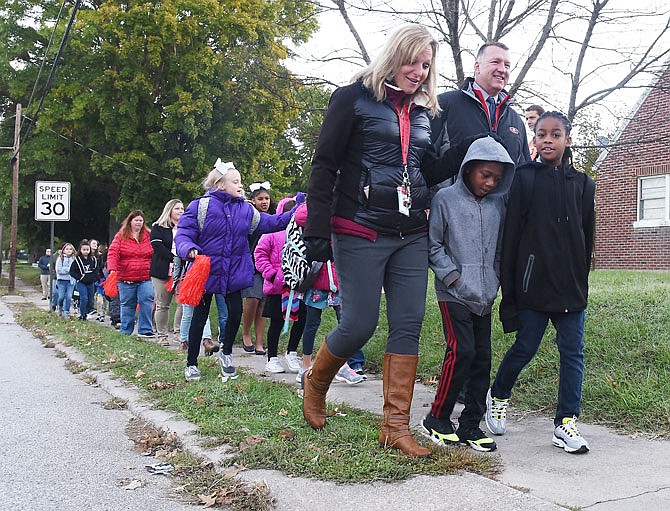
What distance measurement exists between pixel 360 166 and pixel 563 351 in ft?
5.47

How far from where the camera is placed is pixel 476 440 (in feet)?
13.9

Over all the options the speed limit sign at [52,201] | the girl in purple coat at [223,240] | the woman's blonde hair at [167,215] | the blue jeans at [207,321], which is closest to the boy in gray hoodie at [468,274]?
the girl in purple coat at [223,240]

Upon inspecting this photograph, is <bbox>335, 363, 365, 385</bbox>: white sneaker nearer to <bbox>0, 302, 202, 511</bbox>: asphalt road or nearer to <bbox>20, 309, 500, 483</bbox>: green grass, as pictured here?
<bbox>20, 309, 500, 483</bbox>: green grass

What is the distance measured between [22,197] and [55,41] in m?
6.96

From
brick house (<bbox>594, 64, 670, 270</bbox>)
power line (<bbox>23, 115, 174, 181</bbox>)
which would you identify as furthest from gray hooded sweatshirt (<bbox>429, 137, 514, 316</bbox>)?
power line (<bbox>23, 115, 174, 181</bbox>)

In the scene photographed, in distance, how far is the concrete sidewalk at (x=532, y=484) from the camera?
10.7ft

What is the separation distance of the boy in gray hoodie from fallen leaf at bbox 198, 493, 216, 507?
54.3 inches

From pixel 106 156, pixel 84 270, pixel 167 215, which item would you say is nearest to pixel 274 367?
pixel 167 215

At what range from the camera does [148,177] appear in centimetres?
2383

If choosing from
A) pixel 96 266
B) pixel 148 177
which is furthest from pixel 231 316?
pixel 148 177

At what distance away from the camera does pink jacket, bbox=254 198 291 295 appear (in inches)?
305

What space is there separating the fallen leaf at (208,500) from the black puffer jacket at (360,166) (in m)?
1.44

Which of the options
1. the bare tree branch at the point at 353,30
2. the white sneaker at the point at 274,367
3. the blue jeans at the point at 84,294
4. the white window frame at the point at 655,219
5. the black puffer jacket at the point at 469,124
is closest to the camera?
the black puffer jacket at the point at 469,124

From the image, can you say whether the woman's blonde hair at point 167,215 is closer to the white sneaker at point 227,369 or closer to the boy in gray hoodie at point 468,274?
the white sneaker at point 227,369
